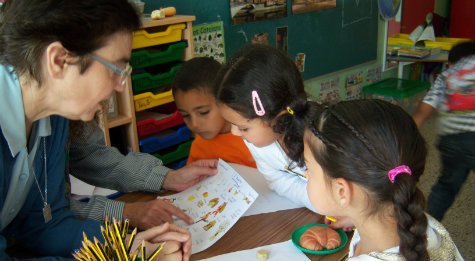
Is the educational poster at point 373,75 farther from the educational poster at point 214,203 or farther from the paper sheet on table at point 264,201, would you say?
the educational poster at point 214,203

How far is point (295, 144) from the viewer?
1.29m

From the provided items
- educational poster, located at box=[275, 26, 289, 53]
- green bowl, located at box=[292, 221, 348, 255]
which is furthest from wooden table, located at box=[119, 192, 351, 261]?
educational poster, located at box=[275, 26, 289, 53]

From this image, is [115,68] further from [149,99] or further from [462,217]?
[462,217]

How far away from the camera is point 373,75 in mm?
4023

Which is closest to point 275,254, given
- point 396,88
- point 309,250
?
point 309,250

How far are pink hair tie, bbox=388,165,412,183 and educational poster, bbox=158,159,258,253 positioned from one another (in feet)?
1.27

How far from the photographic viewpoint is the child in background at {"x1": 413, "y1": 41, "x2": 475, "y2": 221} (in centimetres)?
195

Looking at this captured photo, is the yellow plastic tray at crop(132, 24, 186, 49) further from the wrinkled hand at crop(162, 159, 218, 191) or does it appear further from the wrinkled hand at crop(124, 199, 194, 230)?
the wrinkled hand at crop(124, 199, 194, 230)

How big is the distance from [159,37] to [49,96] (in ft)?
4.18

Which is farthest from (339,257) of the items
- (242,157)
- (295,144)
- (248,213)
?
(242,157)

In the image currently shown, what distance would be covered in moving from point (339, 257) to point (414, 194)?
22cm

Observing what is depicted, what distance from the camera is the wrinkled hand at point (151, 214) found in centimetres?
109

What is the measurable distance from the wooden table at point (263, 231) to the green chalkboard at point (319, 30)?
1652 mm

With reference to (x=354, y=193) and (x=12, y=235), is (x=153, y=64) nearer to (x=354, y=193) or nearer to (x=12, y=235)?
(x=12, y=235)
